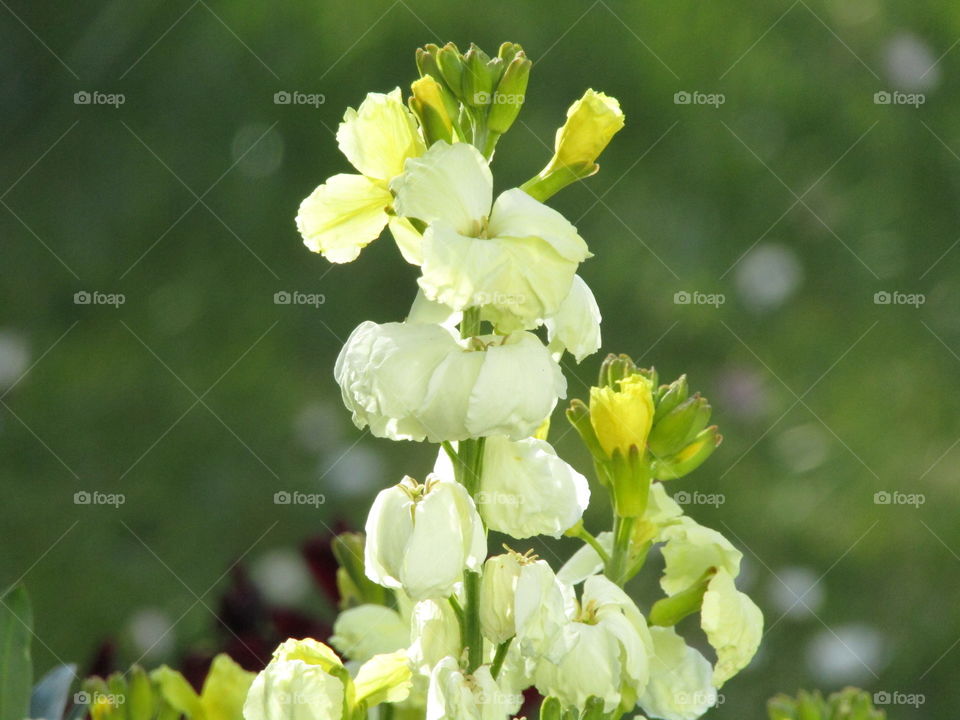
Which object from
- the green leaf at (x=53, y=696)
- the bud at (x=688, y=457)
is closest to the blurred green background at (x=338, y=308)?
the green leaf at (x=53, y=696)

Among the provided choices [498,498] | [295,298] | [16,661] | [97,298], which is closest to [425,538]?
[498,498]

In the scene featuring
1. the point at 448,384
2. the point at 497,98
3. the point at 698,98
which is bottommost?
the point at 448,384

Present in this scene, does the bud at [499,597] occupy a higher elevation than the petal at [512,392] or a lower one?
lower

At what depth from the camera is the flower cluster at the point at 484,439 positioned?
35 cm

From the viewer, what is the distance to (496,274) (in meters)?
0.35

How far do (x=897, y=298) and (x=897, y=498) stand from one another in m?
0.20

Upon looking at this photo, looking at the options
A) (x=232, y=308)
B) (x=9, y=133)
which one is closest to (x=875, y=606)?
(x=232, y=308)

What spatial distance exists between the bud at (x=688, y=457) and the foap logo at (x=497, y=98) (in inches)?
5.7

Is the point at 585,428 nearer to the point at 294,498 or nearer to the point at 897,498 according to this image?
the point at 294,498

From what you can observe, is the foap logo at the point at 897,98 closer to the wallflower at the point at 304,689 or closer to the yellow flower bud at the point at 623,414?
the yellow flower bud at the point at 623,414

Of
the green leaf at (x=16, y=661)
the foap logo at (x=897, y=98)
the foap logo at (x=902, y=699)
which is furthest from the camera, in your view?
the foap logo at (x=897, y=98)

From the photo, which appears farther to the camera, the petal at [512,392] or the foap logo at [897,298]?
the foap logo at [897,298]

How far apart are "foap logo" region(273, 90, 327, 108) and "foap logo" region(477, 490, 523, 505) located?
805mm

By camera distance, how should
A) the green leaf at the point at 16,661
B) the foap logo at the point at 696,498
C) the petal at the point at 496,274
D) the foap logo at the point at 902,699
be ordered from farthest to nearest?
the foap logo at the point at 902,699 < the foap logo at the point at 696,498 < the green leaf at the point at 16,661 < the petal at the point at 496,274
